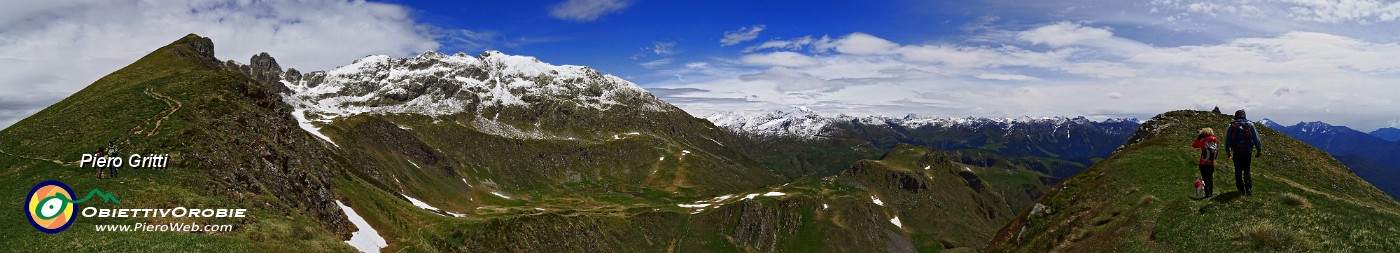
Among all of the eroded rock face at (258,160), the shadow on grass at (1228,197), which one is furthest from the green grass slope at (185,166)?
the shadow on grass at (1228,197)

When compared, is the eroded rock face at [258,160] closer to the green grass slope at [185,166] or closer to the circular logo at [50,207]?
the green grass slope at [185,166]

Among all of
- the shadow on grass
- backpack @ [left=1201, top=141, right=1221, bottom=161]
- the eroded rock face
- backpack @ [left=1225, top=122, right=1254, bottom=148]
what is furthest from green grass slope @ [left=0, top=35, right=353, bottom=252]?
the shadow on grass

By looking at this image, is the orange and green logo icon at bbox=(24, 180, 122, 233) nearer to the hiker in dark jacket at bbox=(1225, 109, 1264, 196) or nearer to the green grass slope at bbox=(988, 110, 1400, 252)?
the green grass slope at bbox=(988, 110, 1400, 252)

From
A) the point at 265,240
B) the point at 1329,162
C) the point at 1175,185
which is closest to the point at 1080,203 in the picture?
the point at 1175,185

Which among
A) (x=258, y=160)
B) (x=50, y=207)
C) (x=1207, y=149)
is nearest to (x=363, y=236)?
(x=258, y=160)

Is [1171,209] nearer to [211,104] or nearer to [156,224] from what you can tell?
[156,224]

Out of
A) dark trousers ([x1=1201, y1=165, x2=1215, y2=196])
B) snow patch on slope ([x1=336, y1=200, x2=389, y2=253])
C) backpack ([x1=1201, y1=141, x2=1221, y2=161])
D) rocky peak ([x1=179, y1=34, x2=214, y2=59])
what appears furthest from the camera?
rocky peak ([x1=179, y1=34, x2=214, y2=59])

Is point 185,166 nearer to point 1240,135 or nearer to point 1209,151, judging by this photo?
point 1209,151
